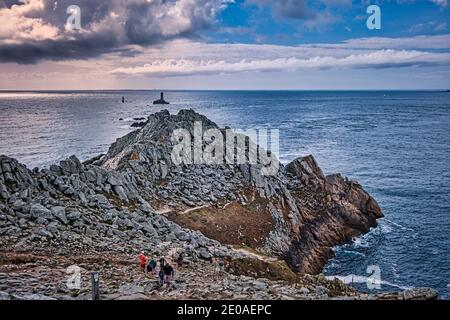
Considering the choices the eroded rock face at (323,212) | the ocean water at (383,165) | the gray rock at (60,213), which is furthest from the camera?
the eroded rock face at (323,212)

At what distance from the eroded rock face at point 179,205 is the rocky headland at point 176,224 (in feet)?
0.34

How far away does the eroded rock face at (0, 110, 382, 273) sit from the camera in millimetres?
25766

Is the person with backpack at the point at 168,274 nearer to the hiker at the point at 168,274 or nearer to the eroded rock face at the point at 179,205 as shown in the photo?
the hiker at the point at 168,274

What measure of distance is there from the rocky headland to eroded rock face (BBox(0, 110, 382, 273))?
103 millimetres

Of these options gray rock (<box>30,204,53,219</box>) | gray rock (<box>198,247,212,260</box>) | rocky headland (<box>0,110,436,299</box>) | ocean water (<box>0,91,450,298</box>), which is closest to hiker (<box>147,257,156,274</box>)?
rocky headland (<box>0,110,436,299</box>)

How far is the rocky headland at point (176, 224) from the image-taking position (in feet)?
Result: 64.0

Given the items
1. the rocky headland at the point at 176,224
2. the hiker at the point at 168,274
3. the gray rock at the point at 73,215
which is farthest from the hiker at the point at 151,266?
the gray rock at the point at 73,215

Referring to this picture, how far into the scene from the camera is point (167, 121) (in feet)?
167

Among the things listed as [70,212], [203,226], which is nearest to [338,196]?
[203,226]

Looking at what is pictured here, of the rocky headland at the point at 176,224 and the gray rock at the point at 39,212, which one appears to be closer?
the rocky headland at the point at 176,224

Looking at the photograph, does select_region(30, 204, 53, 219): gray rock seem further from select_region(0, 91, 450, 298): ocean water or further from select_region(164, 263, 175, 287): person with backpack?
select_region(0, 91, 450, 298): ocean water

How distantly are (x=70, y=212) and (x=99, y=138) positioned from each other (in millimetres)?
81828

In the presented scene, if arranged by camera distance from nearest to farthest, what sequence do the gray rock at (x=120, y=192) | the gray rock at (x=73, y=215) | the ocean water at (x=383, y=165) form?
the gray rock at (x=73, y=215) < the gray rock at (x=120, y=192) < the ocean water at (x=383, y=165)
